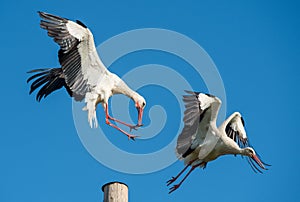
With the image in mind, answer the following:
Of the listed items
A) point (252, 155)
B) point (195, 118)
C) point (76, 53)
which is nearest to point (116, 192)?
point (195, 118)

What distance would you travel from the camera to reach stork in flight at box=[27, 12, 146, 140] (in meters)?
12.2

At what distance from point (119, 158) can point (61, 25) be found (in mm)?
2950

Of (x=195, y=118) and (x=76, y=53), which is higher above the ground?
(x=76, y=53)

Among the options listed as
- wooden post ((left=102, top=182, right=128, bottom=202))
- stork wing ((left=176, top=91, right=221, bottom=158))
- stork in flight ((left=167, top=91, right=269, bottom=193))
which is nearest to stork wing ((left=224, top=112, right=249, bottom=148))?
stork in flight ((left=167, top=91, right=269, bottom=193))

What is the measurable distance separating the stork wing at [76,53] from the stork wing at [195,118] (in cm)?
183

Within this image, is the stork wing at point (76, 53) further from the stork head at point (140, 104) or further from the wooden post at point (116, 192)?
the wooden post at point (116, 192)

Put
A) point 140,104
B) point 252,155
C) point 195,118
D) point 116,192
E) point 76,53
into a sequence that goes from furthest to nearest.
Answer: point 140,104
point 252,155
point 195,118
point 76,53
point 116,192

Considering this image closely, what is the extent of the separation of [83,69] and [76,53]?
35 centimetres

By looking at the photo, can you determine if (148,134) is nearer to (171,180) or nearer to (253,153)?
(171,180)

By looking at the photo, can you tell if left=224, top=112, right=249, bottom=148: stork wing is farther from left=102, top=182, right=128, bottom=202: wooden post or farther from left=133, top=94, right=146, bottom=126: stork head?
left=102, top=182, right=128, bottom=202: wooden post

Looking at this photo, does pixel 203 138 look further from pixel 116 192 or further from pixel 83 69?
pixel 116 192

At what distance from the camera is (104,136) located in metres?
13.6

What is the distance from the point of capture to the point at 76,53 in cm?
1242

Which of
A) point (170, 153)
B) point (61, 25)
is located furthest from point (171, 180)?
point (61, 25)
